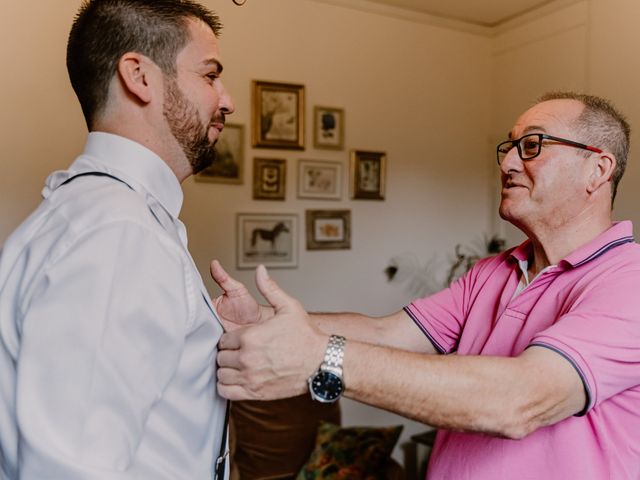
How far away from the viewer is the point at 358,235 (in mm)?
3969

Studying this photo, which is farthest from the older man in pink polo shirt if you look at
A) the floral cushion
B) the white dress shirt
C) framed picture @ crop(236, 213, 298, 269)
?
framed picture @ crop(236, 213, 298, 269)

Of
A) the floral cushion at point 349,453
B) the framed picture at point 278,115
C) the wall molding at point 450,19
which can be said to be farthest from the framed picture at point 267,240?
the wall molding at point 450,19

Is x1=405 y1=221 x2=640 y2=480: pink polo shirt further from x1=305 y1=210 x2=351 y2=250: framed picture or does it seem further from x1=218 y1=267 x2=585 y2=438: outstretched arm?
x1=305 y1=210 x2=351 y2=250: framed picture

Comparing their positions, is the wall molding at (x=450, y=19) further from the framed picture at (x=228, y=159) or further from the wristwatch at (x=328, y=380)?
the wristwatch at (x=328, y=380)

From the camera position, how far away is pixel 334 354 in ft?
3.58

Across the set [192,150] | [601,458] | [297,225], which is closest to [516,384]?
[601,458]

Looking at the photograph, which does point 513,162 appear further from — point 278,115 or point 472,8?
point 472,8

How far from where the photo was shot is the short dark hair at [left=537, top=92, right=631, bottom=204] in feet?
5.21

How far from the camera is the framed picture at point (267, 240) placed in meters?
3.56

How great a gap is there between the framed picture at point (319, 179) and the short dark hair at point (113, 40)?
2.52 meters

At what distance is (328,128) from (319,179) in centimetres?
34

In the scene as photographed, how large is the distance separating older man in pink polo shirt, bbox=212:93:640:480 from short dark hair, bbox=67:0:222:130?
0.46 meters

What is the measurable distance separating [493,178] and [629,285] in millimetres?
3286

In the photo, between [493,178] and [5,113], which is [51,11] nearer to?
[5,113]
